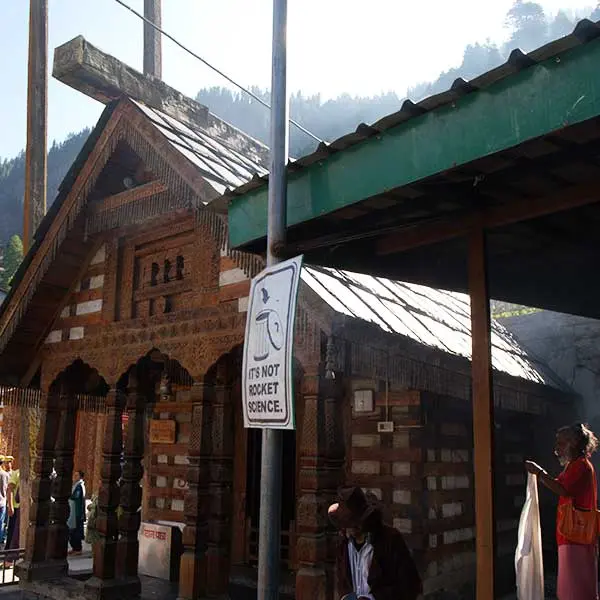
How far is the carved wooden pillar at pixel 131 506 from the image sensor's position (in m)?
7.80

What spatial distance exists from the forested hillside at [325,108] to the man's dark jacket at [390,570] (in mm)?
57292

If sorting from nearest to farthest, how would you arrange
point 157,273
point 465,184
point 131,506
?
point 465,184 → point 131,506 → point 157,273

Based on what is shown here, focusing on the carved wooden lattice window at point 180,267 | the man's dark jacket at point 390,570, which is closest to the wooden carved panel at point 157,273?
the carved wooden lattice window at point 180,267

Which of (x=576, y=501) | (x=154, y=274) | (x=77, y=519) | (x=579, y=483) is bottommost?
(x=77, y=519)

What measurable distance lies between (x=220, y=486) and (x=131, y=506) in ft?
4.97

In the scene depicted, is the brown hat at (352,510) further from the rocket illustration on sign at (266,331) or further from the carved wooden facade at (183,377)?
the carved wooden facade at (183,377)

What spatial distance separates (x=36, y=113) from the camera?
13.0 m

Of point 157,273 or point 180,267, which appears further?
point 157,273

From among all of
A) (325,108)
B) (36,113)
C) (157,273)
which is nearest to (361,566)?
(157,273)

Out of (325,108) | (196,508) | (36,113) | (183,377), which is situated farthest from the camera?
(325,108)

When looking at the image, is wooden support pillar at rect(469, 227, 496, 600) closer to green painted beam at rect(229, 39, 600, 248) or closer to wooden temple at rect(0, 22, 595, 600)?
wooden temple at rect(0, 22, 595, 600)

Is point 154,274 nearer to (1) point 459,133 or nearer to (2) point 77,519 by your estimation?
(1) point 459,133

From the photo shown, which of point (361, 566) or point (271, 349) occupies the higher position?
point (271, 349)

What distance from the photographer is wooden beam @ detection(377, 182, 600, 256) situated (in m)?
3.89
